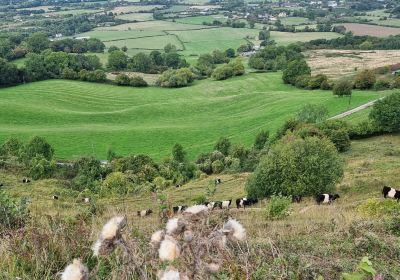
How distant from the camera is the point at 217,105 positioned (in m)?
88.6

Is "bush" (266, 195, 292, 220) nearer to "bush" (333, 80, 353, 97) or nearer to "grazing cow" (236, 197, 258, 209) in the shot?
"grazing cow" (236, 197, 258, 209)

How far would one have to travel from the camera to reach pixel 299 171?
26.9 metres

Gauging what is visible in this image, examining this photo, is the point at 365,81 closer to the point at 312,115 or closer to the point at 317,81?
the point at 317,81

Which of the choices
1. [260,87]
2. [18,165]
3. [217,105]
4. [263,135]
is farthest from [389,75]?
[18,165]

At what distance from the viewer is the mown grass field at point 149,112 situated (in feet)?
228

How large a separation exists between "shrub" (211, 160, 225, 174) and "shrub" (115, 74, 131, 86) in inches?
2087

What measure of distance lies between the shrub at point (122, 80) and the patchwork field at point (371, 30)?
3109 inches

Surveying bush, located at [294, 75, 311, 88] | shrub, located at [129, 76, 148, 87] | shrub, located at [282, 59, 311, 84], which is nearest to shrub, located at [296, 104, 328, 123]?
bush, located at [294, 75, 311, 88]

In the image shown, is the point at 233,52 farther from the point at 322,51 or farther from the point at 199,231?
the point at 199,231

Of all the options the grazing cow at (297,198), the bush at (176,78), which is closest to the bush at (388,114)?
the grazing cow at (297,198)

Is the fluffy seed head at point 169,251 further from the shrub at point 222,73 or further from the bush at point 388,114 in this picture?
the shrub at point 222,73

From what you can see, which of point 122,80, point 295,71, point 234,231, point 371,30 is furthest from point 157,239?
point 371,30

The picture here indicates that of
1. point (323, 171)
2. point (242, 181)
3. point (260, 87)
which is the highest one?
point (323, 171)

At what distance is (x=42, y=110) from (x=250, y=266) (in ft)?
273
